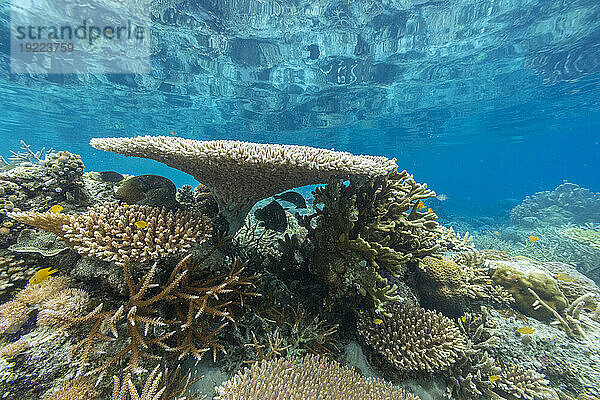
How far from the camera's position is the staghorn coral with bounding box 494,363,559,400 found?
131 inches

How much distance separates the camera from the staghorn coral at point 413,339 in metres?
3.14

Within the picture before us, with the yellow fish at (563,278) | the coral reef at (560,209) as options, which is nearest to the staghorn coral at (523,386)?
the yellow fish at (563,278)

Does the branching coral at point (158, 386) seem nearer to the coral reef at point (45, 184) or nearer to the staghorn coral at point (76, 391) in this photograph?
the staghorn coral at point (76, 391)

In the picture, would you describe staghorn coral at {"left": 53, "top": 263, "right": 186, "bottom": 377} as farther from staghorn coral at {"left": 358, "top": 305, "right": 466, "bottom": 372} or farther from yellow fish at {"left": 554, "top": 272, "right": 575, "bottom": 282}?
yellow fish at {"left": 554, "top": 272, "right": 575, "bottom": 282}

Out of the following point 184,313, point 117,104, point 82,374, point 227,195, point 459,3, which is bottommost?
point 82,374

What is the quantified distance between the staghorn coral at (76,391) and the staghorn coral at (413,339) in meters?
2.95

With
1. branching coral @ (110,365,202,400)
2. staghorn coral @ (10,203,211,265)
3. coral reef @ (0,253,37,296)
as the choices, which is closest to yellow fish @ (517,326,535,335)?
branching coral @ (110,365,202,400)

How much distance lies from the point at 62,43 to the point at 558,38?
2917 centimetres

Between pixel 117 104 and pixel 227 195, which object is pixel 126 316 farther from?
pixel 117 104

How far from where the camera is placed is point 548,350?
376 centimetres

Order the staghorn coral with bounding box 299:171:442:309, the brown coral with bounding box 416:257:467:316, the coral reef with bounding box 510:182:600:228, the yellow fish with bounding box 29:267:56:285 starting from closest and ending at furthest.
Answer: the yellow fish with bounding box 29:267:56:285 → the staghorn coral with bounding box 299:171:442:309 → the brown coral with bounding box 416:257:467:316 → the coral reef with bounding box 510:182:600:228

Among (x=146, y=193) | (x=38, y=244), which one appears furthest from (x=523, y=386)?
(x=38, y=244)

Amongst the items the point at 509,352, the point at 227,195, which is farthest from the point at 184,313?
the point at 509,352

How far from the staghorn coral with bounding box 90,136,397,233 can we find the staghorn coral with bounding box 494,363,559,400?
3378 millimetres
